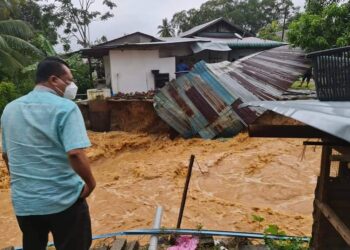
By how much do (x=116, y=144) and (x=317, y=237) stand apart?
31.8ft

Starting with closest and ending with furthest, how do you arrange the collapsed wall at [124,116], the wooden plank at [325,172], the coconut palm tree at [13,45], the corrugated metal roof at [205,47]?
1. the wooden plank at [325,172]
2. the collapsed wall at [124,116]
3. the coconut palm tree at [13,45]
4. the corrugated metal roof at [205,47]

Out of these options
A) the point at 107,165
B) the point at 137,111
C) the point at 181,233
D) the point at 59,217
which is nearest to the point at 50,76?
the point at 59,217

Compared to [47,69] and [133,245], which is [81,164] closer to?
[47,69]

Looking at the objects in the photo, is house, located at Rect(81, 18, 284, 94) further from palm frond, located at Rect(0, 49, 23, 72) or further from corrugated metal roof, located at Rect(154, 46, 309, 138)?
corrugated metal roof, located at Rect(154, 46, 309, 138)

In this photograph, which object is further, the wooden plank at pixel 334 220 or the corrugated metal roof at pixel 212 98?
the corrugated metal roof at pixel 212 98

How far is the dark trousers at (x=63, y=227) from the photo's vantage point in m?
2.33

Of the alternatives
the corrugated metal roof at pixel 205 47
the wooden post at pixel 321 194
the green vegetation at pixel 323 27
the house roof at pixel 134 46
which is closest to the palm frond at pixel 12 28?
the house roof at pixel 134 46

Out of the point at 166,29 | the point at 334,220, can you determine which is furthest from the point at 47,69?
the point at 166,29

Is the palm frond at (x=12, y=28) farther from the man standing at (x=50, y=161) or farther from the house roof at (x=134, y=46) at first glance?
the man standing at (x=50, y=161)

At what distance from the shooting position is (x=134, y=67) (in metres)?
16.2

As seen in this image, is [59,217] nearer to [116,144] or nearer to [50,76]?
[50,76]

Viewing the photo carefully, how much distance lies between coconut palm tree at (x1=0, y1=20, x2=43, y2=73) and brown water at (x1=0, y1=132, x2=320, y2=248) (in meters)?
5.98

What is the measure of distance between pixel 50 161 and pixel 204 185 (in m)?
6.41

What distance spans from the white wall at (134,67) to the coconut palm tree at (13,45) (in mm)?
3637
